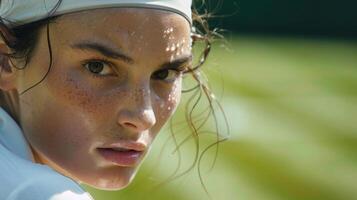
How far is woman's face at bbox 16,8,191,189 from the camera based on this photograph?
1.85 metres

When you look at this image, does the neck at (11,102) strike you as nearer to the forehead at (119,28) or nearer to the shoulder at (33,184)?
the forehead at (119,28)

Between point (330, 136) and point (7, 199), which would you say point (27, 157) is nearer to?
point (7, 199)

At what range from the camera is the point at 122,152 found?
188cm

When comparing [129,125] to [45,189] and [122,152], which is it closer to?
[122,152]

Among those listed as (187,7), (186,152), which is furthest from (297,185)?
(187,7)

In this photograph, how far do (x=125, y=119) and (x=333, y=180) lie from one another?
2.67 metres

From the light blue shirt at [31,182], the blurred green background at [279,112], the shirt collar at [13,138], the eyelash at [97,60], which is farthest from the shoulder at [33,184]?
the blurred green background at [279,112]

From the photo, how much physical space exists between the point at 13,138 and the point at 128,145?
0.20m

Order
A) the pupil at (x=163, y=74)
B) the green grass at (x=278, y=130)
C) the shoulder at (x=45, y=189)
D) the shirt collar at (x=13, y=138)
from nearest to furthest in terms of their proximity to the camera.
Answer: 1. the shoulder at (x=45, y=189)
2. the shirt collar at (x=13, y=138)
3. the pupil at (x=163, y=74)
4. the green grass at (x=278, y=130)

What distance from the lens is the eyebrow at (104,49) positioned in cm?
184

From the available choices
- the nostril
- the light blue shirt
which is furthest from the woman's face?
the light blue shirt

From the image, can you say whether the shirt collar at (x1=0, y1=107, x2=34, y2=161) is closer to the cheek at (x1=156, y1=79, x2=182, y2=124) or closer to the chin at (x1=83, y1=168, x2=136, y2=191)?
the chin at (x1=83, y1=168, x2=136, y2=191)

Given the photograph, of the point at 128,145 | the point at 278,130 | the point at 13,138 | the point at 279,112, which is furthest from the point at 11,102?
the point at 279,112

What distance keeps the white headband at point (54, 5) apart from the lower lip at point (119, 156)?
250 millimetres
